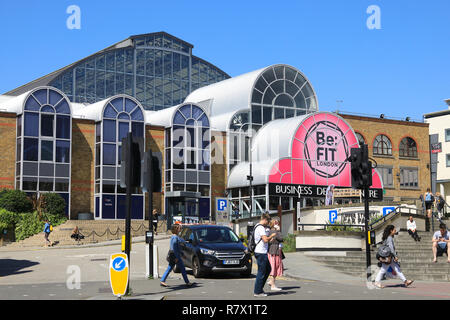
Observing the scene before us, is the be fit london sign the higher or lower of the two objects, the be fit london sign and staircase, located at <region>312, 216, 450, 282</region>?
the higher

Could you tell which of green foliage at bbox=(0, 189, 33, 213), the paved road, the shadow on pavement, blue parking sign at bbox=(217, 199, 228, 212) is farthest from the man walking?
green foliage at bbox=(0, 189, 33, 213)

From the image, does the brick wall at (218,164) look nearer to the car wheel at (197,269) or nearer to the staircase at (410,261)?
the staircase at (410,261)

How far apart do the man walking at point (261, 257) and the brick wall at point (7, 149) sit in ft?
112

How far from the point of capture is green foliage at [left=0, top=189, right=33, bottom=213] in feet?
136

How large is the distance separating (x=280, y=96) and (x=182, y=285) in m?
41.1

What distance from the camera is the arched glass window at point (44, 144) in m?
45.0

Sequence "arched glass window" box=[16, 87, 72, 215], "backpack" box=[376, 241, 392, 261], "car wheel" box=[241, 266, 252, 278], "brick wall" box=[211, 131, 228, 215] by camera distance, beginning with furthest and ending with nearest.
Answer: "brick wall" box=[211, 131, 228, 215], "arched glass window" box=[16, 87, 72, 215], "car wheel" box=[241, 266, 252, 278], "backpack" box=[376, 241, 392, 261]

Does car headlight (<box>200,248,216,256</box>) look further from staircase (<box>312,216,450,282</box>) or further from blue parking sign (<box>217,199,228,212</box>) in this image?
blue parking sign (<box>217,199,228,212</box>)

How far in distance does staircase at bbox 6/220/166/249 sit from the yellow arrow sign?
25806 mm

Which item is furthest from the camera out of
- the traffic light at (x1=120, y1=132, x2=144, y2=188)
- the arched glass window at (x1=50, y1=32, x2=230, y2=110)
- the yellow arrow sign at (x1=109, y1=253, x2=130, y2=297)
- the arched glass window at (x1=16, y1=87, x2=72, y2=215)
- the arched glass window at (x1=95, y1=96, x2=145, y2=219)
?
the arched glass window at (x1=50, y1=32, x2=230, y2=110)

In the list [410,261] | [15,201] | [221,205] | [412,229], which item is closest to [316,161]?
[221,205]

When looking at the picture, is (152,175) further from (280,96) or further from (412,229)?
(280,96)
